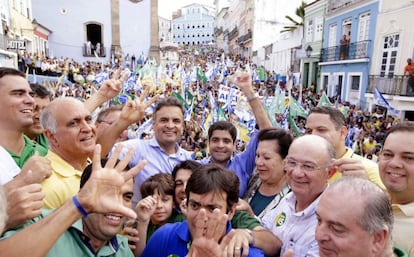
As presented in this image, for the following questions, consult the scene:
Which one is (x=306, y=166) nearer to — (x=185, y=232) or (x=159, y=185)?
(x=185, y=232)

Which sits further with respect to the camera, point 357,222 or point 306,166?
point 306,166

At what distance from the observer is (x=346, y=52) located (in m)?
22.4

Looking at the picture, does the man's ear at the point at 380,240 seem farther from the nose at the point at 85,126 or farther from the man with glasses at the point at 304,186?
the nose at the point at 85,126

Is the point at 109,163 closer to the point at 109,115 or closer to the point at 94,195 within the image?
the point at 94,195

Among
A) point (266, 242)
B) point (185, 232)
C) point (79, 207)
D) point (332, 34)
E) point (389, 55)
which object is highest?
point (332, 34)

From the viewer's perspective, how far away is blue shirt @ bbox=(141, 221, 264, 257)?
2336mm

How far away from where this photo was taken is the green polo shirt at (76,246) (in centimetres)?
197

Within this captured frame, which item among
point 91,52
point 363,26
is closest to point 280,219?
point 363,26

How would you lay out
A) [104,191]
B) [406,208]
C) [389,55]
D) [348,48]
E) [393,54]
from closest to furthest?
[104,191] < [406,208] < [393,54] < [389,55] < [348,48]

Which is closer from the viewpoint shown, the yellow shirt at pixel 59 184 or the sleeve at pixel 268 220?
the yellow shirt at pixel 59 184

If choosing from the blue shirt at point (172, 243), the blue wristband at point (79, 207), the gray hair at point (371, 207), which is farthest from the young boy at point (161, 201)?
the gray hair at point (371, 207)

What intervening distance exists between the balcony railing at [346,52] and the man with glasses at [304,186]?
19.9 m

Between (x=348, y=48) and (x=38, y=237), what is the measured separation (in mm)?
23284

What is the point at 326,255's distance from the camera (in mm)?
1923
